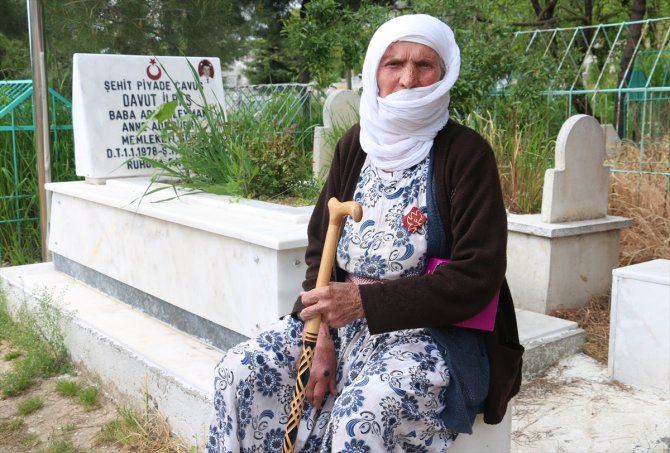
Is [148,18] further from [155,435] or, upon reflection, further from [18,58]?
[155,435]

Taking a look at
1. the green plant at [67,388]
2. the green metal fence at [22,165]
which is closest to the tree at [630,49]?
the green metal fence at [22,165]

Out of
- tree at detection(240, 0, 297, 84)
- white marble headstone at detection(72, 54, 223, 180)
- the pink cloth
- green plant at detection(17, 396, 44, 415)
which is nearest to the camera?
the pink cloth

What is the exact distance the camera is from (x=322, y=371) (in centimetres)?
259

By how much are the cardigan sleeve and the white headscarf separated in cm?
23

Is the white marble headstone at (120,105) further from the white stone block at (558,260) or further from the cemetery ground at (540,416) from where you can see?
the white stone block at (558,260)

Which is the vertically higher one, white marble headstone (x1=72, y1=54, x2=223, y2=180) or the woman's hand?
white marble headstone (x1=72, y1=54, x2=223, y2=180)

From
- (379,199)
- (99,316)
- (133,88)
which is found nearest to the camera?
(379,199)

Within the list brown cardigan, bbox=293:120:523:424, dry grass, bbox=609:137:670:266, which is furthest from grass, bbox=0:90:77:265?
brown cardigan, bbox=293:120:523:424

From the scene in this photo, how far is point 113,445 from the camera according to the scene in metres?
3.85

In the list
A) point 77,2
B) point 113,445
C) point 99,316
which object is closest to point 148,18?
point 77,2

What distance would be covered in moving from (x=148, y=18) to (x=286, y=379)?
8.61 metres

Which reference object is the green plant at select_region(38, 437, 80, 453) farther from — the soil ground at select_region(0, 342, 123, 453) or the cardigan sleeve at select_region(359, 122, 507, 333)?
the cardigan sleeve at select_region(359, 122, 507, 333)

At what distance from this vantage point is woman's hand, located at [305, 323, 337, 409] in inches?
102

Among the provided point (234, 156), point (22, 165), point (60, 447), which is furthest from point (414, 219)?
point (22, 165)
